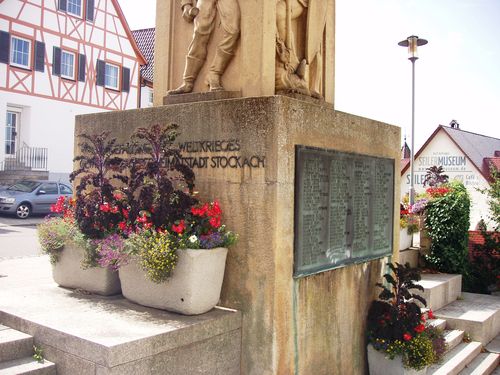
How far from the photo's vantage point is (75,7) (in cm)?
2694

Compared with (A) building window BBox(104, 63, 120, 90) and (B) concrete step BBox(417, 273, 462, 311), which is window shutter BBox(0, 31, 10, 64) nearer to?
(A) building window BBox(104, 63, 120, 90)

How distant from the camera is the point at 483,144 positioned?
3222cm

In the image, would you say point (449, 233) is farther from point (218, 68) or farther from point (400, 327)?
point (218, 68)

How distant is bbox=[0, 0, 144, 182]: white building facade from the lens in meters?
24.2

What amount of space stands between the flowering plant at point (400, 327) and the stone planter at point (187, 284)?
76.2 inches

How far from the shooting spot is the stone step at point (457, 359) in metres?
6.27

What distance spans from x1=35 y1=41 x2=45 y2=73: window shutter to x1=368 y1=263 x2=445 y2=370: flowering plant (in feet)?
75.7

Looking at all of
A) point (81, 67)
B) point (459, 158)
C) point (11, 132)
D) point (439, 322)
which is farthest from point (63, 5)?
point (439, 322)

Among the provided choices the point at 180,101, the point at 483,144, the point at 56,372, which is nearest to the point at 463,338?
the point at 180,101

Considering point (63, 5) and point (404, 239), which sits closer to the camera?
point (404, 239)

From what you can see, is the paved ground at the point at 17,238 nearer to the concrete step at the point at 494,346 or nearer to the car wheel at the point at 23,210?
the car wheel at the point at 23,210

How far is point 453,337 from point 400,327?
2220mm

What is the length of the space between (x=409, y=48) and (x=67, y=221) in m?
11.4

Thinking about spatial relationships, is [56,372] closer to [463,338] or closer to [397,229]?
[397,229]
